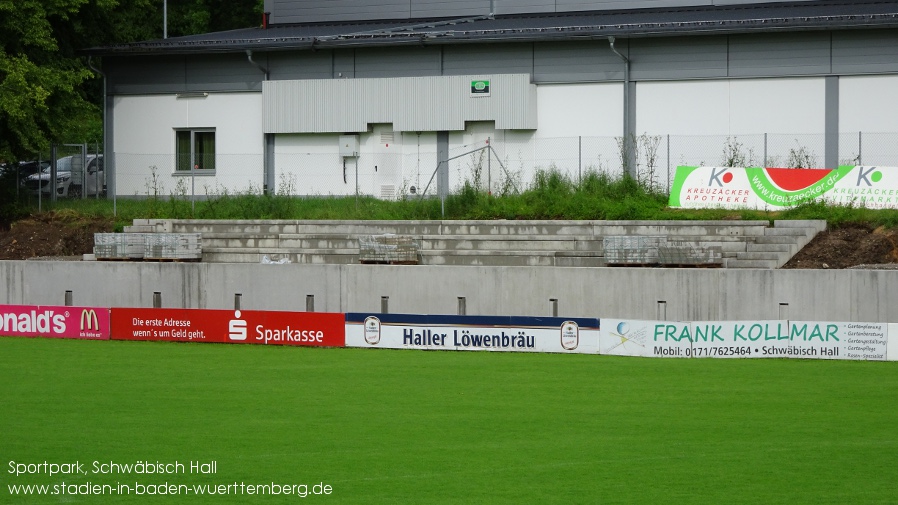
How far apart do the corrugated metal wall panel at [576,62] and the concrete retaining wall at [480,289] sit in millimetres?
10346

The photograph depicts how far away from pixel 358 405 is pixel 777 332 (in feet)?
31.0

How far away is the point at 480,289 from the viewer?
2639 centimetres

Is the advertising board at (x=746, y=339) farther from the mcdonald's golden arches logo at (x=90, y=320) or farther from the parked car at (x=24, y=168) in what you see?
the parked car at (x=24, y=168)

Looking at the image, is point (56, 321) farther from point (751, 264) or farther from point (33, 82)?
point (751, 264)

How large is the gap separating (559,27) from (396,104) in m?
5.73

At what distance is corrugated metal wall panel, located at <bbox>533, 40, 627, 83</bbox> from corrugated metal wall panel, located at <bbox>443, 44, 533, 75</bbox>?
38cm

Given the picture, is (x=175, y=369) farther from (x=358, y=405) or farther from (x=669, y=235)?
(x=669, y=235)

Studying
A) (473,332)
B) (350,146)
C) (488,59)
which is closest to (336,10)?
(350,146)

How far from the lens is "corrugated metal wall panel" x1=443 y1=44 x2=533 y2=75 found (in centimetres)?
3506

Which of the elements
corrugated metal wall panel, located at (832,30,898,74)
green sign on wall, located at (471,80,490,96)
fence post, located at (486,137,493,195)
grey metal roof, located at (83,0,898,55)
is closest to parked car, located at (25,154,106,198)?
grey metal roof, located at (83,0,898,55)

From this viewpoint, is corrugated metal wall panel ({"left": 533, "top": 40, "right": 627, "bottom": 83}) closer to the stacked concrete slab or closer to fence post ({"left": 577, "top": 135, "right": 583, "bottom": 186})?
fence post ({"left": 577, "top": 135, "right": 583, "bottom": 186})

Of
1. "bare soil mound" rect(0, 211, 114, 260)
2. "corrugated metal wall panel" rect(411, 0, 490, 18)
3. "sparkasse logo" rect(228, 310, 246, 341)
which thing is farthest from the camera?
"corrugated metal wall panel" rect(411, 0, 490, 18)

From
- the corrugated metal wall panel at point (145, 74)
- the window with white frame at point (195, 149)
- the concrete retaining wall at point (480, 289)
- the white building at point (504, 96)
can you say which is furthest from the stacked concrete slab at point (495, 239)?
the corrugated metal wall panel at point (145, 74)

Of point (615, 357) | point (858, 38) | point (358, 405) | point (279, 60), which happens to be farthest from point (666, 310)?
point (279, 60)
